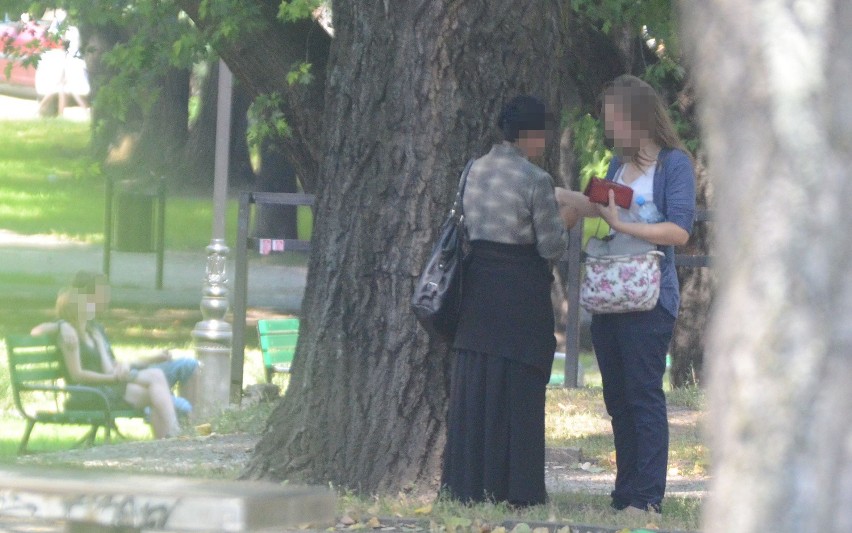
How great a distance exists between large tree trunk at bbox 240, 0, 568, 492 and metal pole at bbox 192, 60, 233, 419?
4.81 metres

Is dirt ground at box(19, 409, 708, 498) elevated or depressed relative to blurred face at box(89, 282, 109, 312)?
depressed

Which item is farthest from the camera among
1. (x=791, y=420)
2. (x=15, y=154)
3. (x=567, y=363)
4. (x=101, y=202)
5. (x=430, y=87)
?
(x=15, y=154)

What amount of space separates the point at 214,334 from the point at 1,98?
39217mm

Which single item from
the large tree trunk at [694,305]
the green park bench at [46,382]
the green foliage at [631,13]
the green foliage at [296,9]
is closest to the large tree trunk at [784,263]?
the green foliage at [296,9]

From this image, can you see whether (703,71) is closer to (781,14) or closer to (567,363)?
(781,14)

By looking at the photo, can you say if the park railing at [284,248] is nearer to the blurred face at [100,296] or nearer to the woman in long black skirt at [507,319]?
the blurred face at [100,296]

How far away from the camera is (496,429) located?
18.5ft

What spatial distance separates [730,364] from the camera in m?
2.34

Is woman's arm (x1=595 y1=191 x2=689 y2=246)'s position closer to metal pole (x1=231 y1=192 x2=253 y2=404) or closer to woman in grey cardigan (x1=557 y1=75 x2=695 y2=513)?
woman in grey cardigan (x1=557 y1=75 x2=695 y2=513)

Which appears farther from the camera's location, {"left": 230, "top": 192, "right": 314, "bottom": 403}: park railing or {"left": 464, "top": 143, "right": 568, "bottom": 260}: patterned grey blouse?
{"left": 230, "top": 192, "right": 314, "bottom": 403}: park railing

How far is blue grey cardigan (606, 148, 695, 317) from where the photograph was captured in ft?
18.3

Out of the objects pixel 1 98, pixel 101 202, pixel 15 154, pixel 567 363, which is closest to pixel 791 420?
pixel 567 363

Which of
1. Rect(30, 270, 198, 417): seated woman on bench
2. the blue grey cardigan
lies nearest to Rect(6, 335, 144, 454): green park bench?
Rect(30, 270, 198, 417): seated woman on bench

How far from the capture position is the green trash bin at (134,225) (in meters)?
14.7
